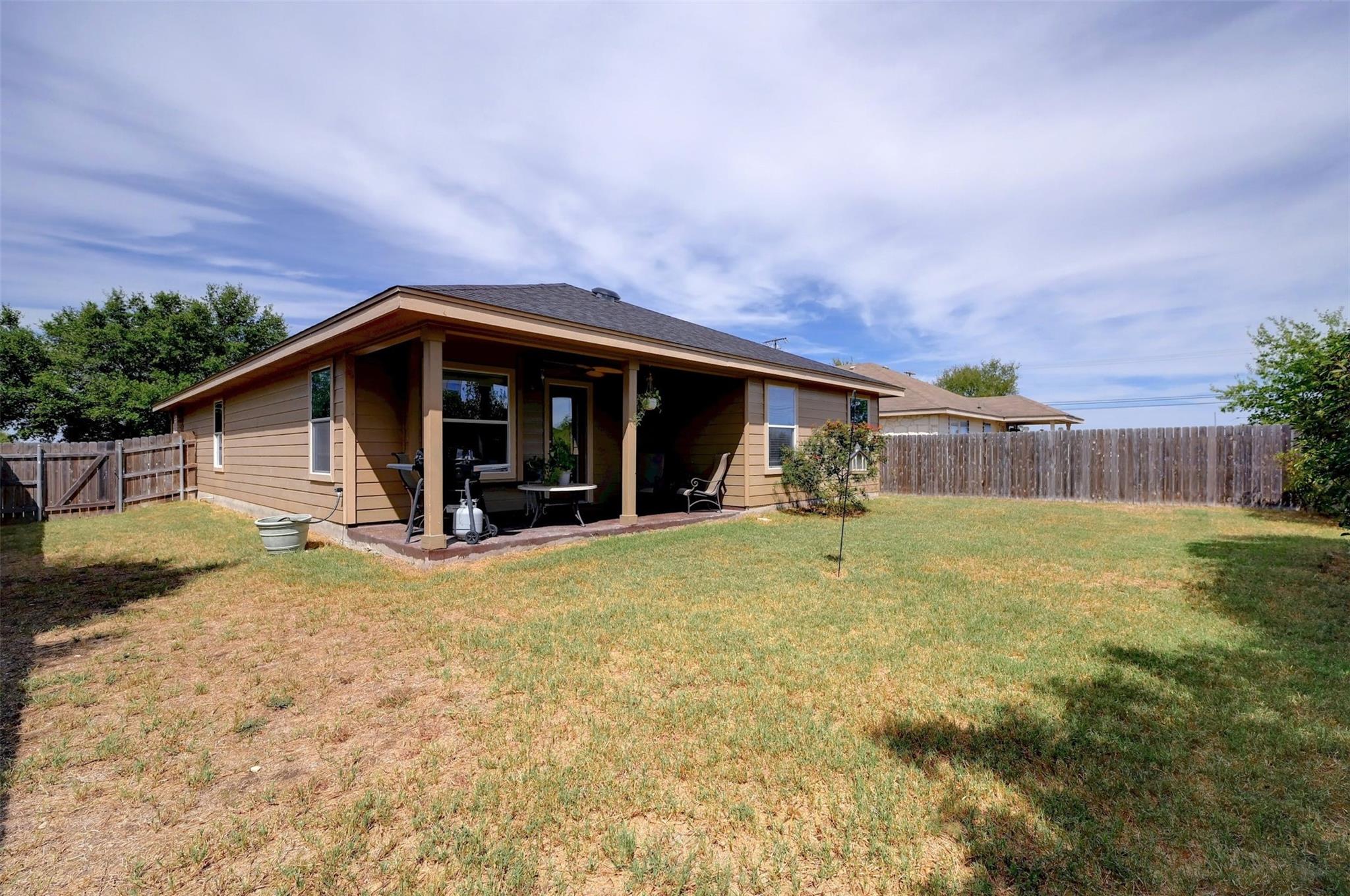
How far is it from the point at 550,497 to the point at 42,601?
208 inches

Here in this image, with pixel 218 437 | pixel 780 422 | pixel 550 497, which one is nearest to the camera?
pixel 550 497

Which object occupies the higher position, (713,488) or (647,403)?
(647,403)

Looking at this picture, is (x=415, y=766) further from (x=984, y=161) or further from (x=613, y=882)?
(x=984, y=161)

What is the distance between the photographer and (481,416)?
7.60 metres

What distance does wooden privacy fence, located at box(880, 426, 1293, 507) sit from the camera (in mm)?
10359

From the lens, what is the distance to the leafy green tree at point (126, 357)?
20391mm

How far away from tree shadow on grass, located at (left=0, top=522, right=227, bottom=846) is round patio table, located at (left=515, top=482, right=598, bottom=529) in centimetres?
329

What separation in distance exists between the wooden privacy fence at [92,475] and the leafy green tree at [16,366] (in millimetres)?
14031

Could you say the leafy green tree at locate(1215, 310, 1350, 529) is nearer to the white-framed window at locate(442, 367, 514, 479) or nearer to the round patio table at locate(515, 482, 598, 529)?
the round patio table at locate(515, 482, 598, 529)

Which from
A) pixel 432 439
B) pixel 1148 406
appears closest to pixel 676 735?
pixel 432 439

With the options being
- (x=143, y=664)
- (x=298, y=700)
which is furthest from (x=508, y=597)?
(x=143, y=664)

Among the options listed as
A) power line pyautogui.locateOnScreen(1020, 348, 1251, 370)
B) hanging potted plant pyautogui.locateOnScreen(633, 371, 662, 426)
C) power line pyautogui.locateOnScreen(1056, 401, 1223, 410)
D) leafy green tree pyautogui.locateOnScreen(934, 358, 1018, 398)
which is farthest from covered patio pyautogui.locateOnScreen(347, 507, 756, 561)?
power line pyautogui.locateOnScreen(1020, 348, 1251, 370)

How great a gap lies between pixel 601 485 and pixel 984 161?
813 cm

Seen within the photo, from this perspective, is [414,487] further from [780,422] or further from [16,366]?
[16,366]
